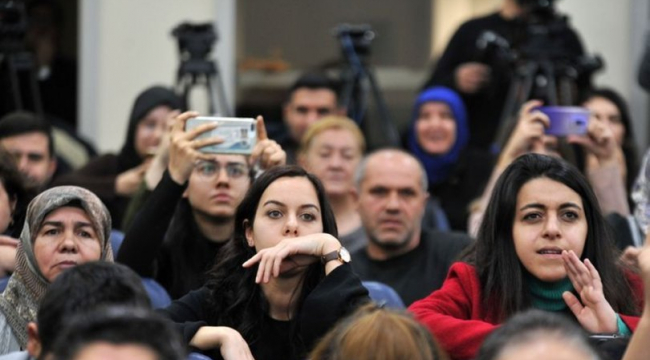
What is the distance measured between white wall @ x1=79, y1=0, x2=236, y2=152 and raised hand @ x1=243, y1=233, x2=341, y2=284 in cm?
427

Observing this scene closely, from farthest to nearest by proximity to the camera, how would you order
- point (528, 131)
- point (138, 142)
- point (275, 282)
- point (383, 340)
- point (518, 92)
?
point (518, 92), point (138, 142), point (528, 131), point (275, 282), point (383, 340)

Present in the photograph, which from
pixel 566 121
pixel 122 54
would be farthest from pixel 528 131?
pixel 122 54

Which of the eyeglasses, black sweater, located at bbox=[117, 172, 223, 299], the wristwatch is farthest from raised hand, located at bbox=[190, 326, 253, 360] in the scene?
the eyeglasses

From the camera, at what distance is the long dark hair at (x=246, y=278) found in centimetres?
475

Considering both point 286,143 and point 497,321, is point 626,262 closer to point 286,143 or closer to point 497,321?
point 497,321

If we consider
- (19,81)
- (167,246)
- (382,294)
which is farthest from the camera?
(19,81)

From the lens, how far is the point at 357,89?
7.96m

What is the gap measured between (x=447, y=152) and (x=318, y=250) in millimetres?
3143

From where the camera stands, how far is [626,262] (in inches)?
193

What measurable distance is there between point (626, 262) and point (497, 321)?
0.53 m

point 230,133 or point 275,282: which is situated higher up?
point 230,133

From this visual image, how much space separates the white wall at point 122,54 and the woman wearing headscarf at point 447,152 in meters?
1.58

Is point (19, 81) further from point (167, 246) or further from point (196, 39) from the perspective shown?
point (167, 246)

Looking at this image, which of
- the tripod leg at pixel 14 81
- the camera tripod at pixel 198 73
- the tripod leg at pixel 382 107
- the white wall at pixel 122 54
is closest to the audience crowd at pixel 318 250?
the camera tripod at pixel 198 73
